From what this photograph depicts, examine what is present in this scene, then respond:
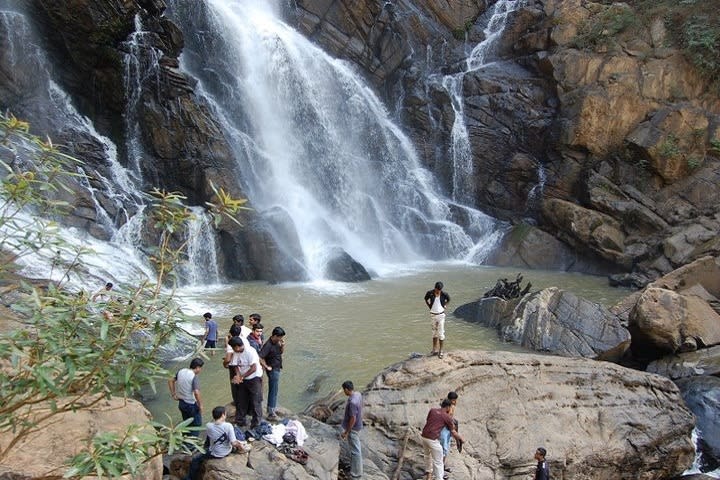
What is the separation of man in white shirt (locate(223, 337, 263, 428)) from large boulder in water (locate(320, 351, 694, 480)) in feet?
4.48

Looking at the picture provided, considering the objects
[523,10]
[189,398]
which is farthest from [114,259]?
[523,10]

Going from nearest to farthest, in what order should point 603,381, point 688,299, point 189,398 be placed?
point 189,398 → point 603,381 → point 688,299

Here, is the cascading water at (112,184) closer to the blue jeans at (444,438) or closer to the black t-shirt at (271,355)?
the black t-shirt at (271,355)

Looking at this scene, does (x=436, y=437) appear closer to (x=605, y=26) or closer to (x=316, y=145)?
(x=316, y=145)

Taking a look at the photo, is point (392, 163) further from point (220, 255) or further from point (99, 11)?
point (99, 11)

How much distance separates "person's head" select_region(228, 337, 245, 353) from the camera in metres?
7.56

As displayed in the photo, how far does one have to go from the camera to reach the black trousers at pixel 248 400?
305 inches

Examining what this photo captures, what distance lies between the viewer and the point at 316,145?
27.8 m

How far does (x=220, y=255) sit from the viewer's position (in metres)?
20.8

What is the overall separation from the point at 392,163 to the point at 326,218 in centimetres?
578

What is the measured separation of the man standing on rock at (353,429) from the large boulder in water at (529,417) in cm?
29

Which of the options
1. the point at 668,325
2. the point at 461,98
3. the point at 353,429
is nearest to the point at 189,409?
the point at 353,429

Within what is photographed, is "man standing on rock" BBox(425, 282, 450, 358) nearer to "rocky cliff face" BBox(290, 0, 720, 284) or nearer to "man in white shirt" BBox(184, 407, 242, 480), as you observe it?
"man in white shirt" BBox(184, 407, 242, 480)

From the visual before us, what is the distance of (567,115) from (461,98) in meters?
5.84
